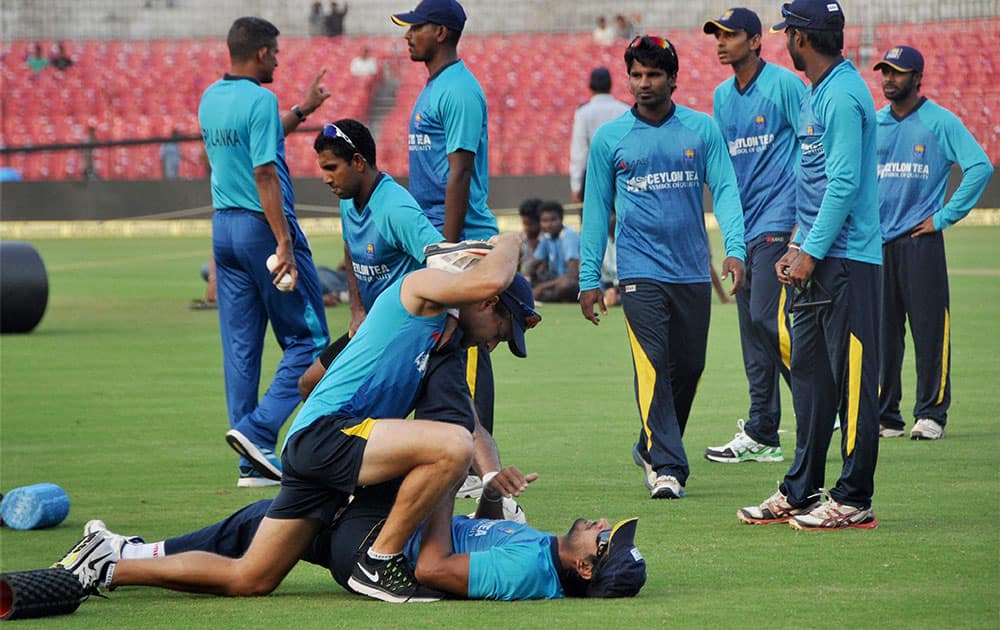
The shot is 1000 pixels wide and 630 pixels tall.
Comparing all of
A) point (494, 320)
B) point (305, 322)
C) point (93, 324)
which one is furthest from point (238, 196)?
point (93, 324)

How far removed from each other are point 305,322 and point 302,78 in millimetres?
37211

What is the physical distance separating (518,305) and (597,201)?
2.77 meters

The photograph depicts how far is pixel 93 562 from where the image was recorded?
20.1ft

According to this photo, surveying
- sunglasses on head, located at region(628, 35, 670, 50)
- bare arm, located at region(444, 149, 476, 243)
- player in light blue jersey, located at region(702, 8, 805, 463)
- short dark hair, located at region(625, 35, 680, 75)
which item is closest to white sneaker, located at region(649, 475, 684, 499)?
player in light blue jersey, located at region(702, 8, 805, 463)

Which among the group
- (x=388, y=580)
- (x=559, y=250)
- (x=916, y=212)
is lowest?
(x=559, y=250)

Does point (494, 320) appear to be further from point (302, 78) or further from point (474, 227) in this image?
point (302, 78)

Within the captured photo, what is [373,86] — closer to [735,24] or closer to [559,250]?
[559,250]

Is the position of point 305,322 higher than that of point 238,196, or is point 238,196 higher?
point 238,196

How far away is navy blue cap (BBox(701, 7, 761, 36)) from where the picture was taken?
945 centimetres

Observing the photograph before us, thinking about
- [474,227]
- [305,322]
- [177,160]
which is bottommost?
[177,160]

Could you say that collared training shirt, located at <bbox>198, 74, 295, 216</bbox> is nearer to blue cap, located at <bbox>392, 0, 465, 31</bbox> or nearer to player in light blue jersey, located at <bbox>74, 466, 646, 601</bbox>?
blue cap, located at <bbox>392, 0, 465, 31</bbox>

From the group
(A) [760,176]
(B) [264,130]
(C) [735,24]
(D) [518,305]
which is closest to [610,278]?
(A) [760,176]

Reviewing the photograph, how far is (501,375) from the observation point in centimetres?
1416

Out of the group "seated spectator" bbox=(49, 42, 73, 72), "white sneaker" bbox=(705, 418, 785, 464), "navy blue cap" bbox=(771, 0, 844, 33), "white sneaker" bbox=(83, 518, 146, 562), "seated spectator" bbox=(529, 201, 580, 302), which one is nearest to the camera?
"white sneaker" bbox=(83, 518, 146, 562)
